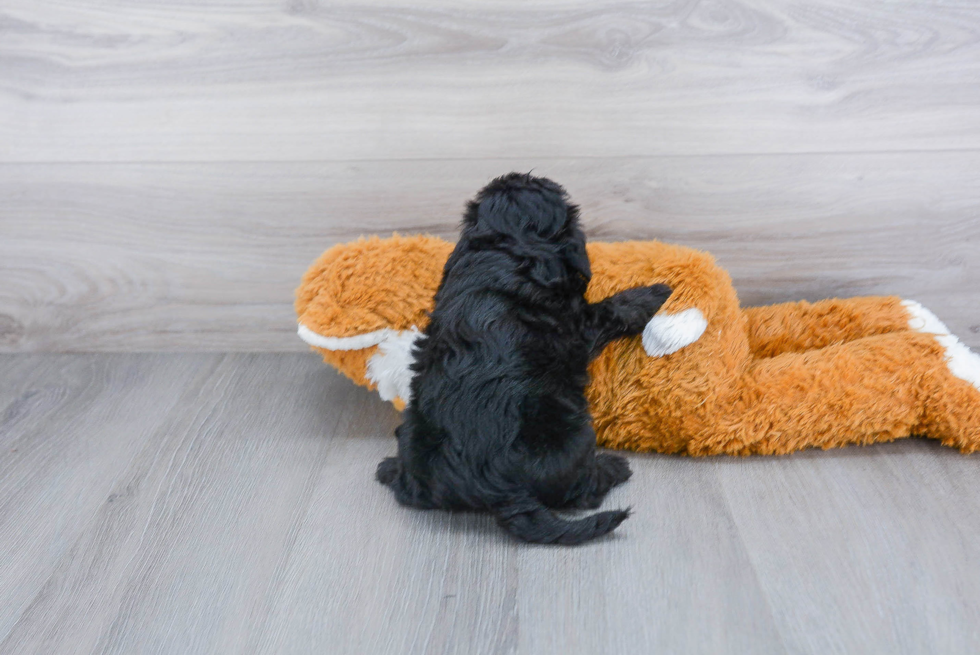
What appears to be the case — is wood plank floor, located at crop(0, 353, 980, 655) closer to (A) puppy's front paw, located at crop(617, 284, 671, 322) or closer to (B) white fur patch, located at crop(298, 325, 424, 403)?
(B) white fur patch, located at crop(298, 325, 424, 403)

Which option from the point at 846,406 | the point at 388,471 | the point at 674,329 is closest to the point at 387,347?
the point at 388,471

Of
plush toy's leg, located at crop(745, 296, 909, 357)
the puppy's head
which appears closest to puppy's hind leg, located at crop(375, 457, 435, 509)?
the puppy's head

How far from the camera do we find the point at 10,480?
1208 mm

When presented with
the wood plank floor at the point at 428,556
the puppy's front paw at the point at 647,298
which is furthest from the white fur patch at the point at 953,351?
the puppy's front paw at the point at 647,298

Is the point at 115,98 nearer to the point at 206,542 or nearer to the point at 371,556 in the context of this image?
the point at 206,542

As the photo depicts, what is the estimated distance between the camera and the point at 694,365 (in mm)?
1147

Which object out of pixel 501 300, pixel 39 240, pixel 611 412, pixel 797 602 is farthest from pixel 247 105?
pixel 797 602

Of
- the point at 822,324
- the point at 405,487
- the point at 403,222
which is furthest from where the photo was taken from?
the point at 403,222

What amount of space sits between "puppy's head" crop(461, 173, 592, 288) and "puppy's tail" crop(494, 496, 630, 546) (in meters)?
0.31

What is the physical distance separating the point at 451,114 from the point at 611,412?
63cm

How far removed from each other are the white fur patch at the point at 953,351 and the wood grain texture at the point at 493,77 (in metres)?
0.34

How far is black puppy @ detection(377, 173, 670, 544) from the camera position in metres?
0.97

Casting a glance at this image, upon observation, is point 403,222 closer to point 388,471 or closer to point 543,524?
point 388,471

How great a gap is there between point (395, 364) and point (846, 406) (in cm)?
71
